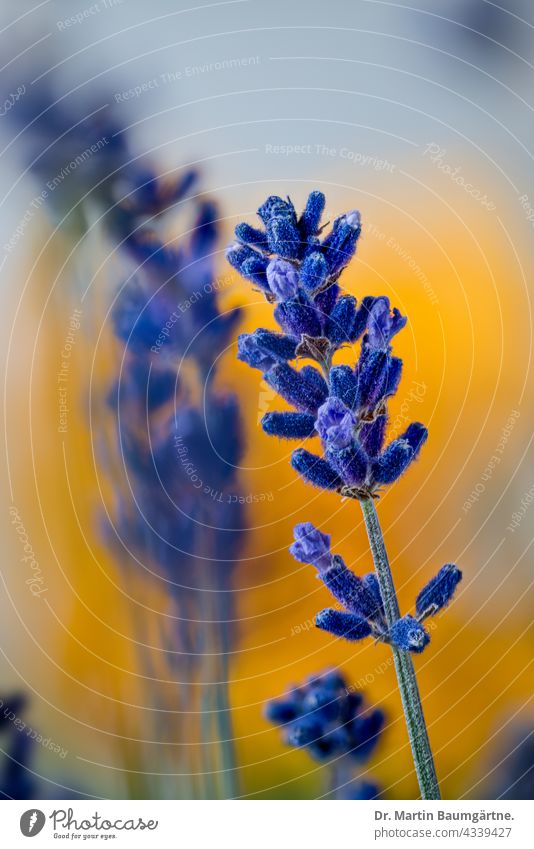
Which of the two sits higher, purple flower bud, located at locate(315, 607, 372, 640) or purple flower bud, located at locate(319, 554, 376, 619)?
purple flower bud, located at locate(319, 554, 376, 619)

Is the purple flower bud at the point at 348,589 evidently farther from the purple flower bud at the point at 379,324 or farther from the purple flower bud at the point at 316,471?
the purple flower bud at the point at 379,324

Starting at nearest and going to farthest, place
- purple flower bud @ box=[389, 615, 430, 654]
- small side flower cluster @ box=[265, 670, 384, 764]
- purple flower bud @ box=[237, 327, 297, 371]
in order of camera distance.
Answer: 1. purple flower bud @ box=[389, 615, 430, 654]
2. purple flower bud @ box=[237, 327, 297, 371]
3. small side flower cluster @ box=[265, 670, 384, 764]

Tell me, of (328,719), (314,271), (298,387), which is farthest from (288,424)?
(328,719)

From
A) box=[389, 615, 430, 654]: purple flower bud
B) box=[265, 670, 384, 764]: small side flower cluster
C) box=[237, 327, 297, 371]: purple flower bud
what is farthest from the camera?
box=[265, 670, 384, 764]: small side flower cluster

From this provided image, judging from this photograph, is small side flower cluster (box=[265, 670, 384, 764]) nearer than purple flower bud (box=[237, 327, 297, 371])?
No


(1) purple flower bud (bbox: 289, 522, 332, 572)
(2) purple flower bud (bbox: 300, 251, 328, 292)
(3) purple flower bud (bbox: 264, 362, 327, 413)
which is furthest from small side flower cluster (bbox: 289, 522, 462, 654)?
(2) purple flower bud (bbox: 300, 251, 328, 292)

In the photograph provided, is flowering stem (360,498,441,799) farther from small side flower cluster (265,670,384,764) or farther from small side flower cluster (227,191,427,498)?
small side flower cluster (265,670,384,764)

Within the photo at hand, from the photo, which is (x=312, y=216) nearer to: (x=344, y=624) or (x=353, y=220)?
(x=353, y=220)
